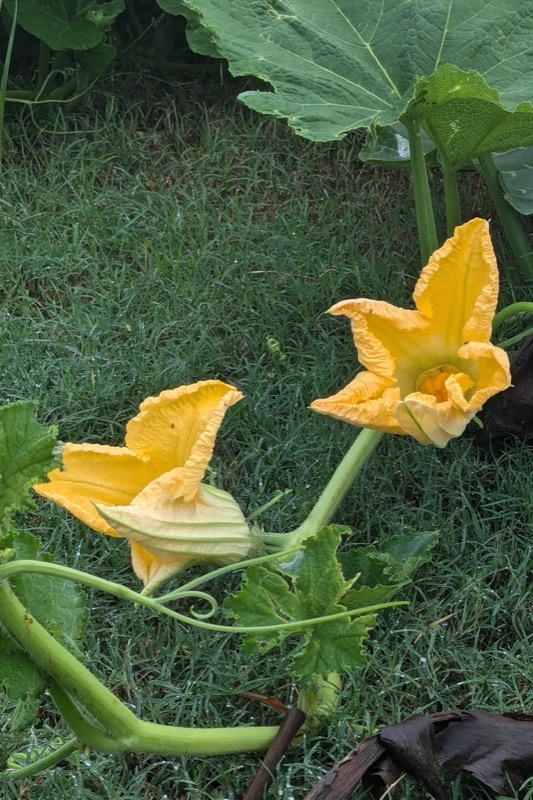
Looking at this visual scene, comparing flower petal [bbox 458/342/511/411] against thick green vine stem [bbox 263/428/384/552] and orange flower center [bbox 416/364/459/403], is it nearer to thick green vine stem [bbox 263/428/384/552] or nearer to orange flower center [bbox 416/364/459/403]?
orange flower center [bbox 416/364/459/403]

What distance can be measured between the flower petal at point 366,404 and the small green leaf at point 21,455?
0.41m

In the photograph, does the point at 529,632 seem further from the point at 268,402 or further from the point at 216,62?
the point at 216,62

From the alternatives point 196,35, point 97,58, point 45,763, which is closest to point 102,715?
point 45,763


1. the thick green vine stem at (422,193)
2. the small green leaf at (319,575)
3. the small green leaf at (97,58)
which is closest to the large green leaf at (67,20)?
the small green leaf at (97,58)

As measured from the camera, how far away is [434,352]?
151cm

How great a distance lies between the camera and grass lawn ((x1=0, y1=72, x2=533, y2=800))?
1.50m

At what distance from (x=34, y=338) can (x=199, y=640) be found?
33.0 inches

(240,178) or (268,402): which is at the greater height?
(240,178)

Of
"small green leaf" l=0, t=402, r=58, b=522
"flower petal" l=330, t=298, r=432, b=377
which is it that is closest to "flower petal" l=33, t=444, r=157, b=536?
"small green leaf" l=0, t=402, r=58, b=522

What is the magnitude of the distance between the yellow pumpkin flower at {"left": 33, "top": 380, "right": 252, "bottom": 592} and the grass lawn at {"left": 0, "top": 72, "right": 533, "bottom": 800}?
0.91 ft

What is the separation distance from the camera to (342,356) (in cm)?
202

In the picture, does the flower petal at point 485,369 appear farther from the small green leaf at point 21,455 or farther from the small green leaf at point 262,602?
the small green leaf at point 21,455

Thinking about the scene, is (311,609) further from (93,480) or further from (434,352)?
(434,352)

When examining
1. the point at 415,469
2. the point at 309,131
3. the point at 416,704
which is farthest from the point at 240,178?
the point at 416,704
